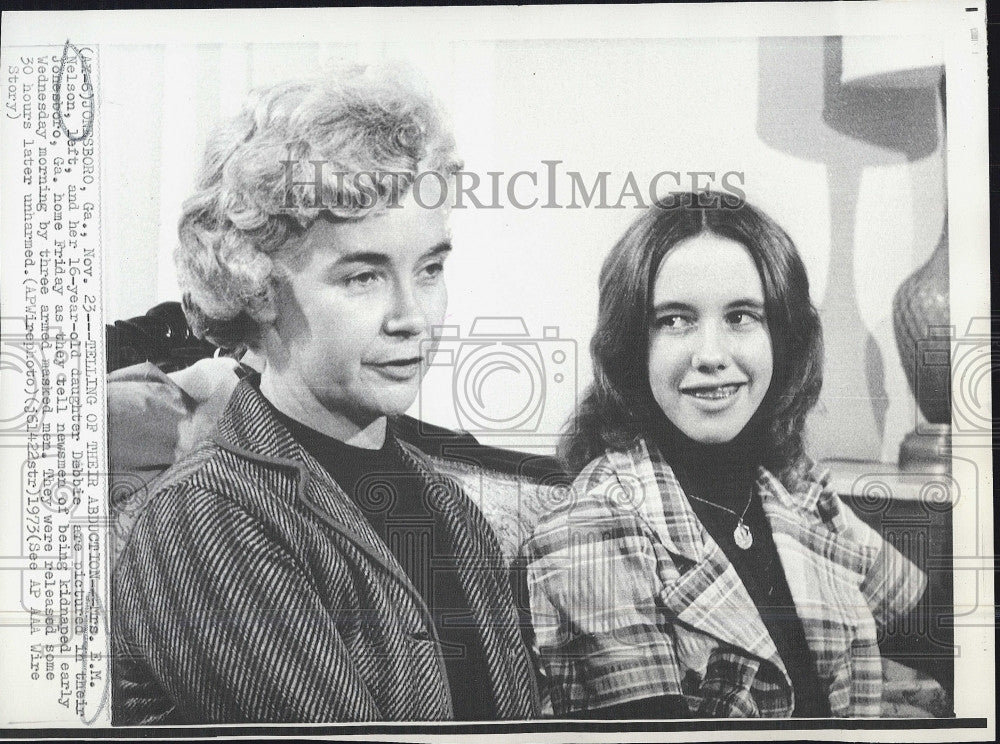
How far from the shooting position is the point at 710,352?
1.12 metres

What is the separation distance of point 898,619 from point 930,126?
2.56ft

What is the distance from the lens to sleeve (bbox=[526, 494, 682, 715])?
3.66ft

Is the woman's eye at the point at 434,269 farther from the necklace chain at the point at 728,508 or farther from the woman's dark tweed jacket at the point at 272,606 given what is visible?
the necklace chain at the point at 728,508

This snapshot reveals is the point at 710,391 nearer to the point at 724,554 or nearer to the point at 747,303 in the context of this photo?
the point at 747,303

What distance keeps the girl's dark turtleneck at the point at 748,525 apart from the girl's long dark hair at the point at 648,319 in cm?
4

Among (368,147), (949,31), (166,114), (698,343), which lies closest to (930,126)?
(949,31)

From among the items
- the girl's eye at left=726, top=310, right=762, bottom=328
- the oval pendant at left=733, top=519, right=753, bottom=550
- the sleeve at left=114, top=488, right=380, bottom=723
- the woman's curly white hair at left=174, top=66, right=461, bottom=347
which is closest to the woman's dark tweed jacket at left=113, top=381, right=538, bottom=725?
the sleeve at left=114, top=488, right=380, bottom=723

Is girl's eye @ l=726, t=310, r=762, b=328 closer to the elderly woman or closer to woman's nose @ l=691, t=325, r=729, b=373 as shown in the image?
woman's nose @ l=691, t=325, r=729, b=373

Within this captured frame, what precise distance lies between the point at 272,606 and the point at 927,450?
105cm

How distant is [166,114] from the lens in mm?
1133

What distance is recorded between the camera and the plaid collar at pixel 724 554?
3.66 ft

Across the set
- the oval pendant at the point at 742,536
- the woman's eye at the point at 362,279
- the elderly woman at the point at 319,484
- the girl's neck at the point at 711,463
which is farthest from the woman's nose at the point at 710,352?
the woman's eye at the point at 362,279

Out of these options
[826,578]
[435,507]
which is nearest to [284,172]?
[435,507]

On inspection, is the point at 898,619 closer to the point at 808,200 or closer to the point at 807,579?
the point at 807,579
